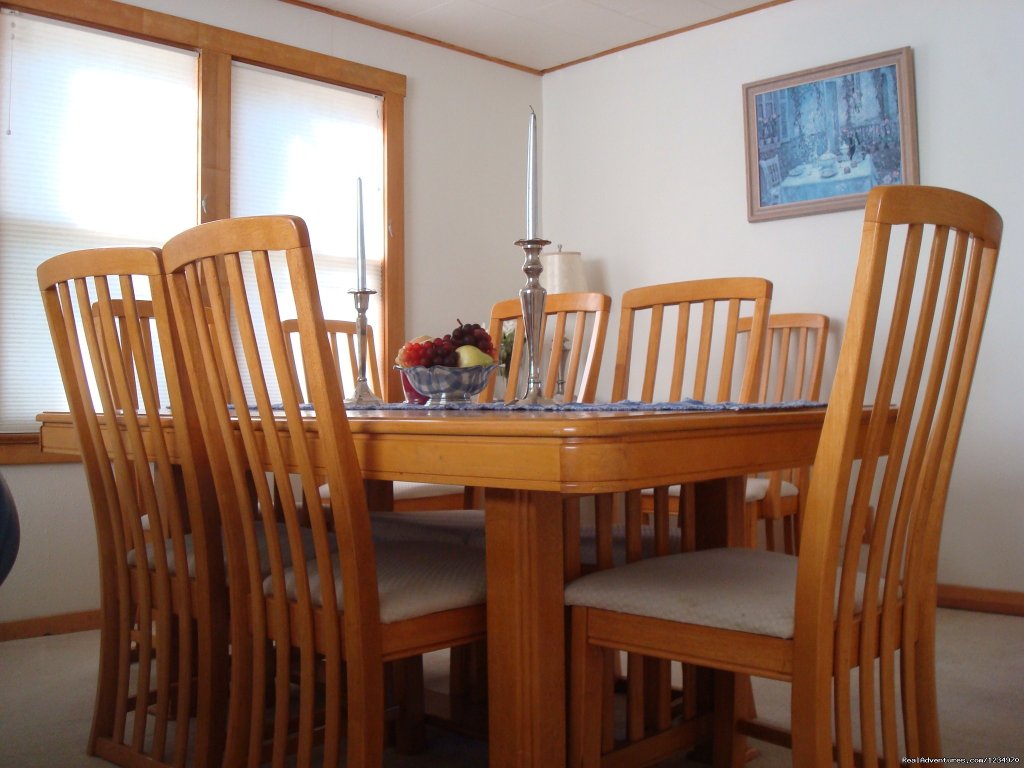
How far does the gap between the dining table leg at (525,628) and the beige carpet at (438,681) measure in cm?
65

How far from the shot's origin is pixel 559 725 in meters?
1.40

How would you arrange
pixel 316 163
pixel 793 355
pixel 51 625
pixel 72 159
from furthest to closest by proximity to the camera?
pixel 316 163
pixel 793 355
pixel 72 159
pixel 51 625

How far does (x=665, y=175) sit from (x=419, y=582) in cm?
325

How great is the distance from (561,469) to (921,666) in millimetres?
733

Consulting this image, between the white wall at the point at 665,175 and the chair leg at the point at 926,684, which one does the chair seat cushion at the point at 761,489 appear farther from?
the chair leg at the point at 926,684

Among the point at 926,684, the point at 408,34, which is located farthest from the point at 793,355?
the point at 926,684

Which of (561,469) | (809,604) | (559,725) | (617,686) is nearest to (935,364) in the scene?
(809,604)

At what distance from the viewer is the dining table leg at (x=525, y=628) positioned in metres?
1.37

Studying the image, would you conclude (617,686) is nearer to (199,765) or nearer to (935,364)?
(199,765)

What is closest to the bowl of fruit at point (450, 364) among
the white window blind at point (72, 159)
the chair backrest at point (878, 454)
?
the chair backrest at point (878, 454)

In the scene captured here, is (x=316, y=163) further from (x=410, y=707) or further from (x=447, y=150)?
(x=410, y=707)

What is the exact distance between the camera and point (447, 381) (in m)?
2.00

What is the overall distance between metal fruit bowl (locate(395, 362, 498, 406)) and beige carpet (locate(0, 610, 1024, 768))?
731 millimetres

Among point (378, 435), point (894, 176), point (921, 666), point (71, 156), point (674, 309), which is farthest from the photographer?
point (674, 309)
